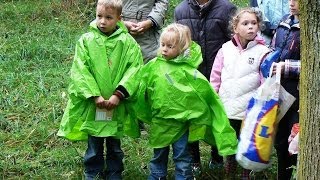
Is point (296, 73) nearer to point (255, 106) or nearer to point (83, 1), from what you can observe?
point (255, 106)

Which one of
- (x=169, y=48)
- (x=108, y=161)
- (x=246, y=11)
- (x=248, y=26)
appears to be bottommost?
(x=108, y=161)

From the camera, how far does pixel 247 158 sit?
14.2ft

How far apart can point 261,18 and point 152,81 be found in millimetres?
1034

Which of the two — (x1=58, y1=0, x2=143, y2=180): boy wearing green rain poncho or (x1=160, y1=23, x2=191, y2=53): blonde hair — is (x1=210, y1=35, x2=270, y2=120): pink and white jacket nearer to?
(x1=160, y1=23, x2=191, y2=53): blonde hair

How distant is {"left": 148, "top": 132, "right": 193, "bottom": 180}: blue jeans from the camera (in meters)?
4.60

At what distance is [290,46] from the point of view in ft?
14.4

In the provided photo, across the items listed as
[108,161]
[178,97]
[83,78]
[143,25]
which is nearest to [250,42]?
[178,97]

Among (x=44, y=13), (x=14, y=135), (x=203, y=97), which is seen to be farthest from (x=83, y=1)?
(x=203, y=97)

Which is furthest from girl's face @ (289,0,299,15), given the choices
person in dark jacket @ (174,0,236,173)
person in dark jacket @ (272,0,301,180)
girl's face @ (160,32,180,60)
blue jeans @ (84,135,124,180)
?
blue jeans @ (84,135,124,180)

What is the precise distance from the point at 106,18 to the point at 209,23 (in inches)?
36.5

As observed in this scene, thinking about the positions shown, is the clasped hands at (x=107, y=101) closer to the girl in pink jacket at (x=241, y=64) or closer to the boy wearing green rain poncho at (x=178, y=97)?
the boy wearing green rain poncho at (x=178, y=97)

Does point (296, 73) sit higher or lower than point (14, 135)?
higher

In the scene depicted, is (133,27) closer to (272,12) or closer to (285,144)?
(272,12)

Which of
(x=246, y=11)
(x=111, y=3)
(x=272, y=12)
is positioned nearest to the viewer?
(x=111, y=3)
